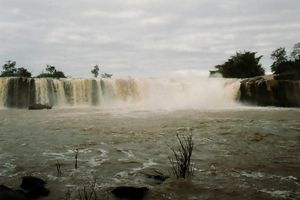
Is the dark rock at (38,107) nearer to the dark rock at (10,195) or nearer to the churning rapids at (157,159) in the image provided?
the churning rapids at (157,159)

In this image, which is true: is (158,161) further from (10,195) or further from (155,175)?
(10,195)

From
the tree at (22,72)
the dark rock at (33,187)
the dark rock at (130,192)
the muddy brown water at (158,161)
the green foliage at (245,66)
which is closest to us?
the dark rock at (130,192)

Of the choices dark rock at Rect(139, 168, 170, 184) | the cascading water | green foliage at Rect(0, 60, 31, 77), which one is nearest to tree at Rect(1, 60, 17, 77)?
green foliage at Rect(0, 60, 31, 77)

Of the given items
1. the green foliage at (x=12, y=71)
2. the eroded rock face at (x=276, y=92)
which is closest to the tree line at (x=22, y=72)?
the green foliage at (x=12, y=71)

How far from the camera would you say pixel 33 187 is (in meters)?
6.32

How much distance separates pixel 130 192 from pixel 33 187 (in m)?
1.56

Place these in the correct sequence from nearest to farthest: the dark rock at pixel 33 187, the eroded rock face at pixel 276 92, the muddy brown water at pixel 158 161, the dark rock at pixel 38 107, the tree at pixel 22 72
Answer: the dark rock at pixel 33 187 < the muddy brown water at pixel 158 161 < the dark rock at pixel 38 107 < the eroded rock face at pixel 276 92 < the tree at pixel 22 72

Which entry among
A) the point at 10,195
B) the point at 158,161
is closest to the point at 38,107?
the point at 158,161

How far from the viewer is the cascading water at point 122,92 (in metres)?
35.4

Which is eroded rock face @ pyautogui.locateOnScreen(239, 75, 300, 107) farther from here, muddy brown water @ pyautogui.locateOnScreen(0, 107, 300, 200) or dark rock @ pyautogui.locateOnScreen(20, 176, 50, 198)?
dark rock @ pyautogui.locateOnScreen(20, 176, 50, 198)

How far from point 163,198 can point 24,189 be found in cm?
219

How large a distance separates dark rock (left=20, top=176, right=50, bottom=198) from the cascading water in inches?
1084

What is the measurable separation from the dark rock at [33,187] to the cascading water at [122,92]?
27524mm

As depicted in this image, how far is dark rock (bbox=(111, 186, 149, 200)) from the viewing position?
19.5 feet
